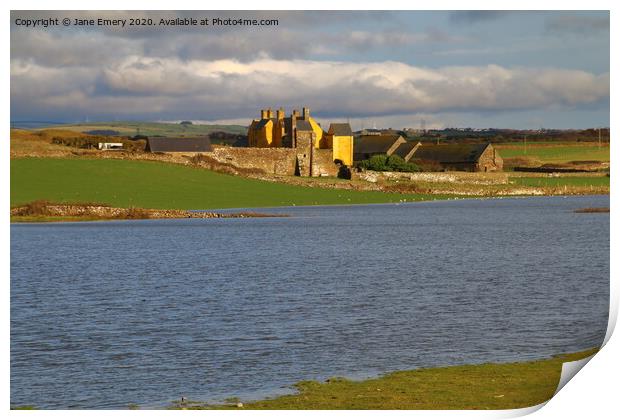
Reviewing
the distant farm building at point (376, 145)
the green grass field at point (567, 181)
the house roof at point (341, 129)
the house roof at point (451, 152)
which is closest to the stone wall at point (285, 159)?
the house roof at point (341, 129)

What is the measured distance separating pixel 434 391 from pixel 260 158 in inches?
3197

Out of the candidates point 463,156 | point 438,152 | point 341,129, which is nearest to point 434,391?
point 341,129

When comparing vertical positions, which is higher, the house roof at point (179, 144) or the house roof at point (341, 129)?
the house roof at point (341, 129)

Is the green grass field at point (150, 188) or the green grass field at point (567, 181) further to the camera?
the green grass field at point (567, 181)

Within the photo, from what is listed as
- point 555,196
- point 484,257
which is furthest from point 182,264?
point 555,196

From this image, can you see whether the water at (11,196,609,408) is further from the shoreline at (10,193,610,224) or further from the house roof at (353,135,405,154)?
the house roof at (353,135,405,154)

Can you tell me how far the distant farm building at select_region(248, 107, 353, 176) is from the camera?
9869cm

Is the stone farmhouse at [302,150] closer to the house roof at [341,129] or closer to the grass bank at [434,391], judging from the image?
the house roof at [341,129]

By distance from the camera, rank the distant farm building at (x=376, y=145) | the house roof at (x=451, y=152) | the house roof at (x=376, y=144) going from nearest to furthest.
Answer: the house roof at (x=451, y=152), the distant farm building at (x=376, y=145), the house roof at (x=376, y=144)

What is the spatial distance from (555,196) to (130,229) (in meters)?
57.4

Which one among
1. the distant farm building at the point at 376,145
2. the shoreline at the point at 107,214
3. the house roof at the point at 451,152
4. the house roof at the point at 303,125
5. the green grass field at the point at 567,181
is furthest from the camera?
the distant farm building at the point at 376,145

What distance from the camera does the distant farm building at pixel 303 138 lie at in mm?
98688

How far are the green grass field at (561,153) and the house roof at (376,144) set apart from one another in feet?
47.1
